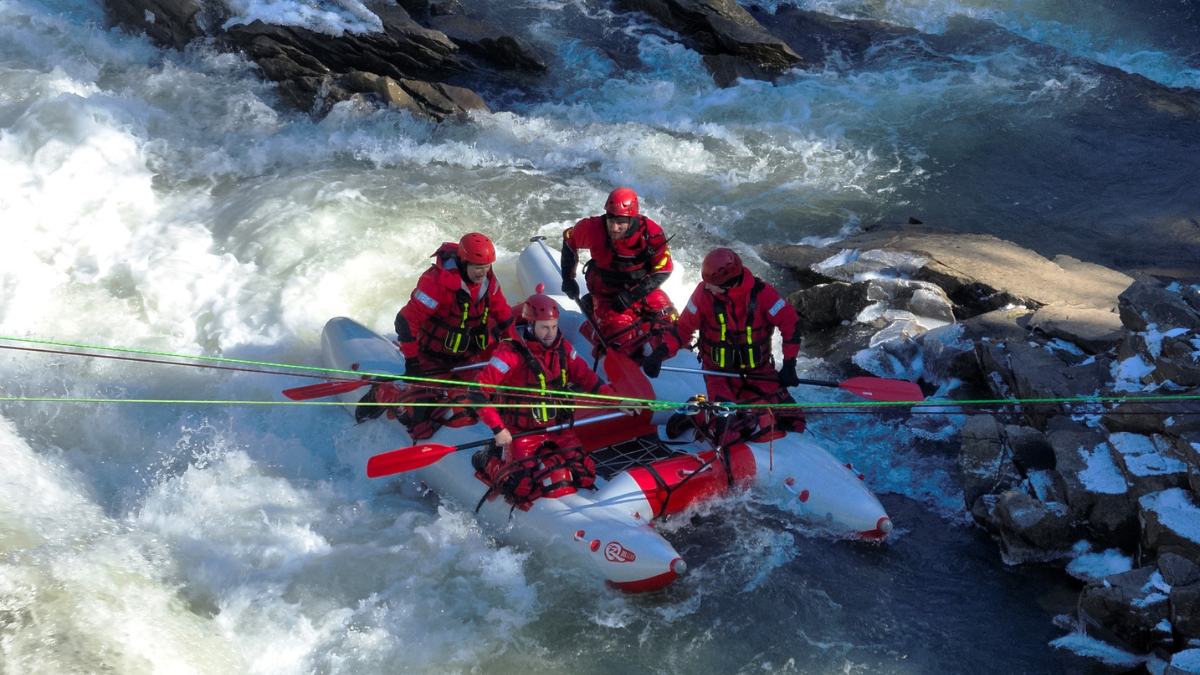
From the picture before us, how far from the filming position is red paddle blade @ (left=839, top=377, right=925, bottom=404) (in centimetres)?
530

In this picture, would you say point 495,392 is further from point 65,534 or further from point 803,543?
point 65,534

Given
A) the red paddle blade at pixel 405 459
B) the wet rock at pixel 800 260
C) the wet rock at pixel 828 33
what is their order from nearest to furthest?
1. the red paddle blade at pixel 405 459
2. the wet rock at pixel 800 260
3. the wet rock at pixel 828 33

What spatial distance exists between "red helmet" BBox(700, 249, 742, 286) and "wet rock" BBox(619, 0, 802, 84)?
7.29 meters

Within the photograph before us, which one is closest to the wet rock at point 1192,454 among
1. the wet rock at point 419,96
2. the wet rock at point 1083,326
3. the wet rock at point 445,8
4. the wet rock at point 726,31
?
the wet rock at point 1083,326

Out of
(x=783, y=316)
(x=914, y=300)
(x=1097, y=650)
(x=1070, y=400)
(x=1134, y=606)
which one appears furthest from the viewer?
(x=914, y=300)

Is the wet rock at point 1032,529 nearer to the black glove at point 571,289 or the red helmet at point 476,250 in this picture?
the black glove at point 571,289

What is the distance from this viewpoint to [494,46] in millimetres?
11703

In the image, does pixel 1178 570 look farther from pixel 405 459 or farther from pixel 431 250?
pixel 431 250

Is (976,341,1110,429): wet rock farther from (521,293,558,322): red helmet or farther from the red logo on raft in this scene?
(521,293,558,322): red helmet

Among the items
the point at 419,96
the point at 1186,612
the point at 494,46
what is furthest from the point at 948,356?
the point at 494,46

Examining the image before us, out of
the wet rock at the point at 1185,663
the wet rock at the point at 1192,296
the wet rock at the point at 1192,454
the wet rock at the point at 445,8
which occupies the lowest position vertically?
the wet rock at the point at 1185,663

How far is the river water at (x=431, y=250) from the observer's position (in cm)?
464

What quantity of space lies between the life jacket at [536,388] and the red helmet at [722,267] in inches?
33.8

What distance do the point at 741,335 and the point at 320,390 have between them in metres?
2.54
